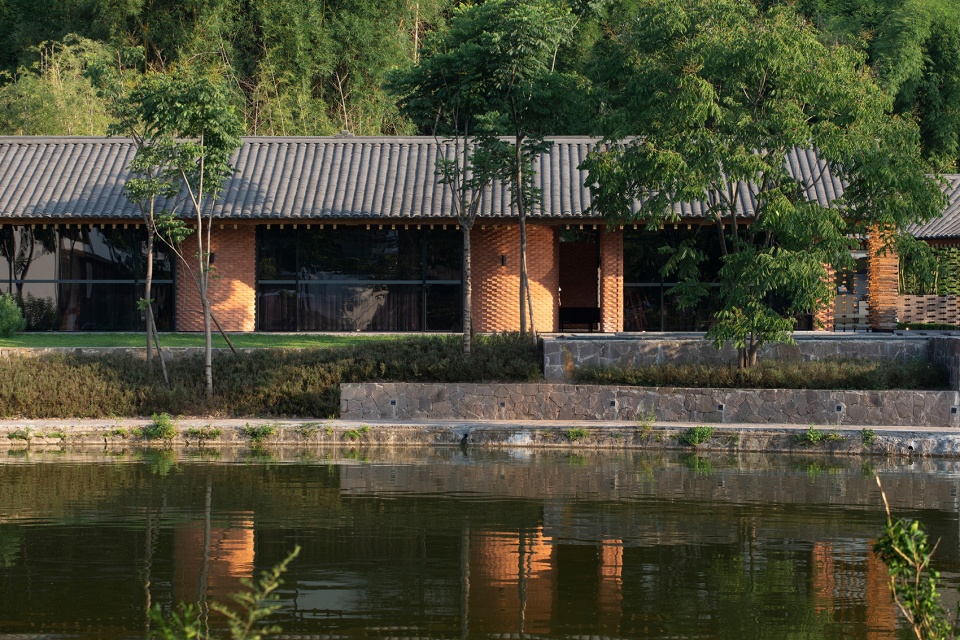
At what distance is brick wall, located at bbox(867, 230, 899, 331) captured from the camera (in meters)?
29.9

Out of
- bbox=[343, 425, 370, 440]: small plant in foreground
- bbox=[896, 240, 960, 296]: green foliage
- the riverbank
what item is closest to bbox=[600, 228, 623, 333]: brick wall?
bbox=[896, 240, 960, 296]: green foliage

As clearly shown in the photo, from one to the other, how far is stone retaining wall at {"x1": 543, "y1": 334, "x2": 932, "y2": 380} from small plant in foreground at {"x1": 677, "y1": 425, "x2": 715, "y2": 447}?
3.60 m

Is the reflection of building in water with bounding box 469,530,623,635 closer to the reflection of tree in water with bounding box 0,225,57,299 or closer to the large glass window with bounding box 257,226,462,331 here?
the large glass window with bounding box 257,226,462,331

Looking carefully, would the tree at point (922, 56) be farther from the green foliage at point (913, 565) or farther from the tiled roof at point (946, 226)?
the green foliage at point (913, 565)

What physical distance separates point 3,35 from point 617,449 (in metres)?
38.7

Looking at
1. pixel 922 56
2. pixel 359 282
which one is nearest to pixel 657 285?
pixel 359 282

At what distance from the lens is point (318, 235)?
99.9 ft

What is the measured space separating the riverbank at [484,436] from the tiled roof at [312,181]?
8793mm

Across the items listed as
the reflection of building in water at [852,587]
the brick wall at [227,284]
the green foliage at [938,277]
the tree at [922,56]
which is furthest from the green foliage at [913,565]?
the tree at [922,56]

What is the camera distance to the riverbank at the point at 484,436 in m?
20.0

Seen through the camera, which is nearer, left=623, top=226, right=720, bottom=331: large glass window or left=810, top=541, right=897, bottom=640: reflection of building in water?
left=810, top=541, right=897, bottom=640: reflection of building in water

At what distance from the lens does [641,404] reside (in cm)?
2205

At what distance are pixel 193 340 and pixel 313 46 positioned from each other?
76.7 feet

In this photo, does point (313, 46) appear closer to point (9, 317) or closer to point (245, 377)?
point (9, 317)
